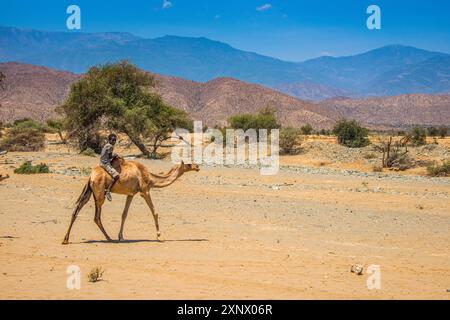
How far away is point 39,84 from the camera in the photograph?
495 ft

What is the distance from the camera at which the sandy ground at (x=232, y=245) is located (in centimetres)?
891

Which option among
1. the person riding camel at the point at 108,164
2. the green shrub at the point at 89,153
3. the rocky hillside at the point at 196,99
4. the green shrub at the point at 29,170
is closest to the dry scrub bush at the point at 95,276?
the person riding camel at the point at 108,164

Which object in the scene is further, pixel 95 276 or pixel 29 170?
pixel 29 170

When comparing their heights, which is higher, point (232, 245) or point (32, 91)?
point (32, 91)

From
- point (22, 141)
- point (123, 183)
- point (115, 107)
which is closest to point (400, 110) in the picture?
point (22, 141)

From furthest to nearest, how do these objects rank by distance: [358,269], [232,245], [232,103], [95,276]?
1. [232,103]
2. [232,245]
3. [358,269]
4. [95,276]

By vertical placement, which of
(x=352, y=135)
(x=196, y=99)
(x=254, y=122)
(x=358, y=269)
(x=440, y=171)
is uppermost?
(x=196, y=99)

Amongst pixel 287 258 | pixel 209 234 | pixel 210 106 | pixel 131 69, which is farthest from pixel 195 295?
pixel 210 106

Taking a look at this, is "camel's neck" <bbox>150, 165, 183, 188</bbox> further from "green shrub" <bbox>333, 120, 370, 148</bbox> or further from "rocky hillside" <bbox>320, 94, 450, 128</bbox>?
"rocky hillside" <bbox>320, 94, 450, 128</bbox>

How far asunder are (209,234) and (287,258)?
305cm

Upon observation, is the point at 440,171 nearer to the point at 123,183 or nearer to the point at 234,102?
the point at 123,183

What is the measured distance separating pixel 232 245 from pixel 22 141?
34942 mm

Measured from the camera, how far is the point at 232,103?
134m

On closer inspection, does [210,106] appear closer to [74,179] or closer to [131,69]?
[131,69]
